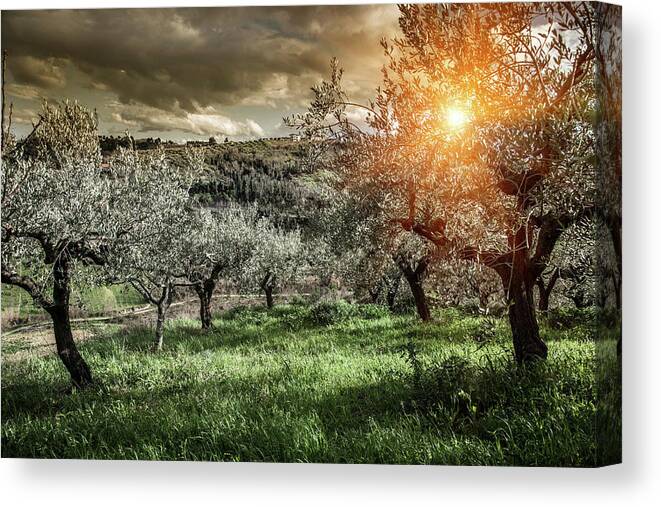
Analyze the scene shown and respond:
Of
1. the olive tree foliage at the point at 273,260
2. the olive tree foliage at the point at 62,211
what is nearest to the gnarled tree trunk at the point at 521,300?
the olive tree foliage at the point at 273,260

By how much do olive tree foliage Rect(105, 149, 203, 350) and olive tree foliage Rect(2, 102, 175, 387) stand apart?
0.04 m

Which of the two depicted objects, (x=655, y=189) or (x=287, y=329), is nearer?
(x=655, y=189)

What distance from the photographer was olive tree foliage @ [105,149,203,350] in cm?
793

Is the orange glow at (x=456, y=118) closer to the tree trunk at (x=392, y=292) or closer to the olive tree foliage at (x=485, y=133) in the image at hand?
the olive tree foliage at (x=485, y=133)

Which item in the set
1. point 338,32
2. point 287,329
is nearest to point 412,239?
point 287,329

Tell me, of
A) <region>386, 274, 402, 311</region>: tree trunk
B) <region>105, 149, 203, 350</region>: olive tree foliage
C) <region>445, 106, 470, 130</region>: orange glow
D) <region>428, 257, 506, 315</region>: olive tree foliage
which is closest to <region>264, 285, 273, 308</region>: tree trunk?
<region>105, 149, 203, 350</region>: olive tree foliage

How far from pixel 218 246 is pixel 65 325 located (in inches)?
68.7

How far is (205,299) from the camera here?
7.89 metres

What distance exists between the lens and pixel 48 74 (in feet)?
26.1

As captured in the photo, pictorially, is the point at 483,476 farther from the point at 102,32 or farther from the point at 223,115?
the point at 102,32

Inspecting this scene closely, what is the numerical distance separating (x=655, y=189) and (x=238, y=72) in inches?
162

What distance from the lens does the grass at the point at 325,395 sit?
7.04m

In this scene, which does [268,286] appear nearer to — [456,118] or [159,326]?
[159,326]

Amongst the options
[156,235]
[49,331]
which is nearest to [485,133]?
[156,235]
